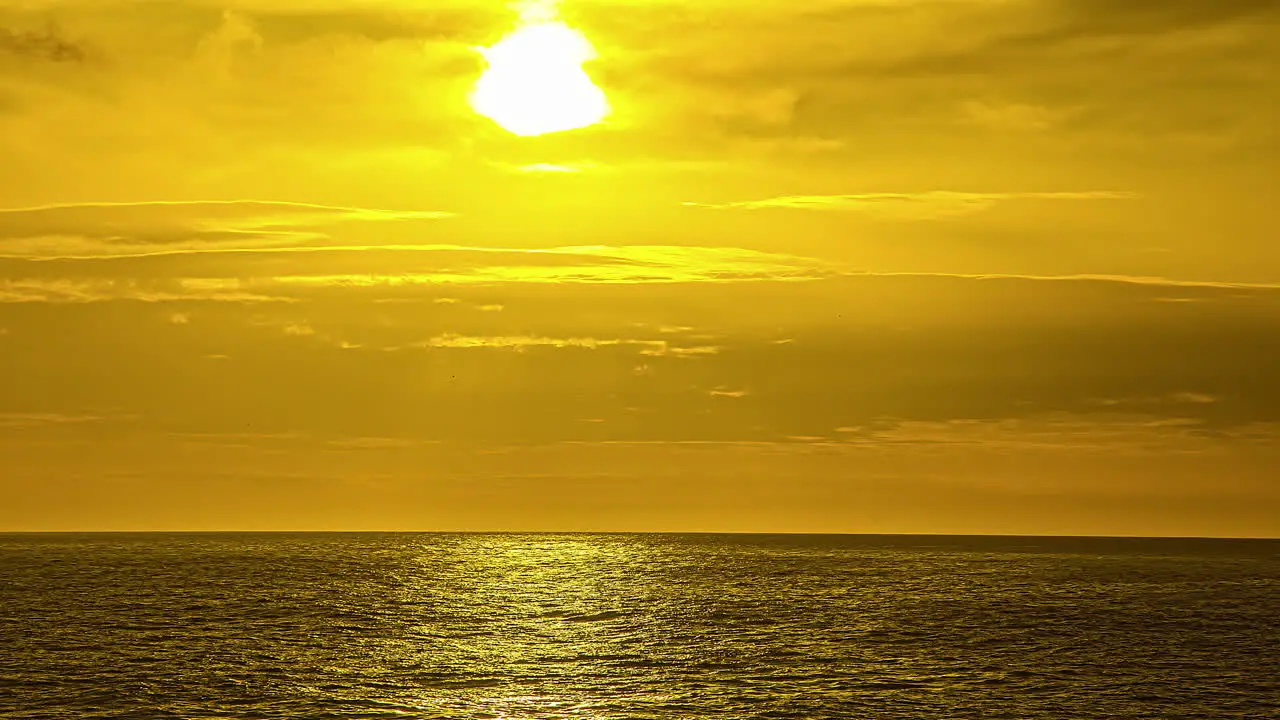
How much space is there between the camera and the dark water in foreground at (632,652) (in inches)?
2832

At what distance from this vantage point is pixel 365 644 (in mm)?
100438

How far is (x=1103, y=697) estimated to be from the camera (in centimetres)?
7581

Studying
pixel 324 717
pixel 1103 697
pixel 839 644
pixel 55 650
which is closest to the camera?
pixel 324 717

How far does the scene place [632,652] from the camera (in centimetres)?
9588

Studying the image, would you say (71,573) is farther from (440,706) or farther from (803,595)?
(440,706)

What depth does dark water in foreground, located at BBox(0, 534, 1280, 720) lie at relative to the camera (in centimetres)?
7194

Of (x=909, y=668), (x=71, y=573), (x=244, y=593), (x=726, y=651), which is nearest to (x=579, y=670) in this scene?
(x=726, y=651)

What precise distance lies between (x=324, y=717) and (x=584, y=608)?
67.1 meters

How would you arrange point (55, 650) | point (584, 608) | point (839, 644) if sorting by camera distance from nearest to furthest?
point (55, 650), point (839, 644), point (584, 608)

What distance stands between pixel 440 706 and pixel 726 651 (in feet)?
99.0

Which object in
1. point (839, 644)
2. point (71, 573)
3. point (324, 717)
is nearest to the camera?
point (324, 717)

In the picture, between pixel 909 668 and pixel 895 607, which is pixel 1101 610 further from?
pixel 909 668

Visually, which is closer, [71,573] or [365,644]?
[365,644]

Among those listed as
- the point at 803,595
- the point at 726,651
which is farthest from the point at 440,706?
the point at 803,595
